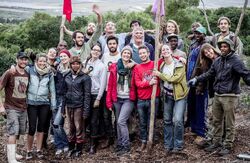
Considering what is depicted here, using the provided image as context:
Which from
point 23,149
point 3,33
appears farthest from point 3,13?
point 23,149

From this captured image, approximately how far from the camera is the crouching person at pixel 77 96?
7.17 meters

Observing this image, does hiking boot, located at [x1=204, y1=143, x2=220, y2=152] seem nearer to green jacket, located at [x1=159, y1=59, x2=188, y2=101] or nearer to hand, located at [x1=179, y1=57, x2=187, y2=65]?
green jacket, located at [x1=159, y1=59, x2=188, y2=101]

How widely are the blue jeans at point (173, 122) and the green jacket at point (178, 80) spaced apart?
0.10m

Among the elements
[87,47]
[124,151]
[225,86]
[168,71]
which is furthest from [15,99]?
[225,86]

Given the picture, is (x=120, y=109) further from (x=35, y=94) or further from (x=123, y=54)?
(x=35, y=94)

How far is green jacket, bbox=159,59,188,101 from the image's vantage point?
22.6 feet

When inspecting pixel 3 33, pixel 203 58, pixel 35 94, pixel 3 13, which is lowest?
pixel 35 94

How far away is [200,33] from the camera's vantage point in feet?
23.4

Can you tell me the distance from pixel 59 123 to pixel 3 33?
2329cm

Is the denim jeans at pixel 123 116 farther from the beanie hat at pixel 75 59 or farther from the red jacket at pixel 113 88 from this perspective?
the beanie hat at pixel 75 59

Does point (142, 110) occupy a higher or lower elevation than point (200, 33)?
lower

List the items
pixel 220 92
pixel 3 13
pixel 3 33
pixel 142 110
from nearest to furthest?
pixel 220 92
pixel 142 110
pixel 3 33
pixel 3 13

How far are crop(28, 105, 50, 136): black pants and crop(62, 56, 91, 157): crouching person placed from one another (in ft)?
1.07

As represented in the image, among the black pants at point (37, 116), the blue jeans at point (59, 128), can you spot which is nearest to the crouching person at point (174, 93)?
the blue jeans at point (59, 128)
